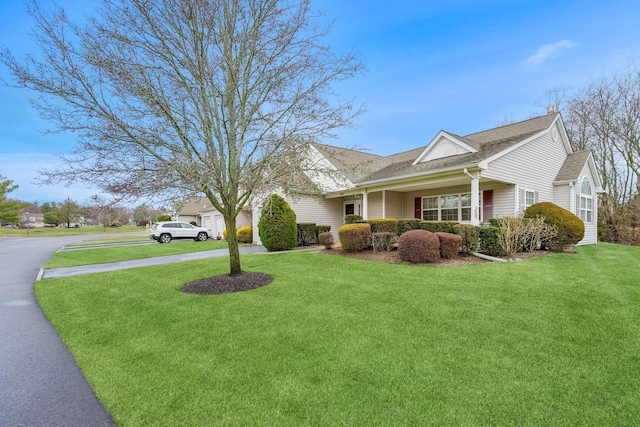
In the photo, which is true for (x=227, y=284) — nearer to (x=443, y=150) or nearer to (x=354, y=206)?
(x=443, y=150)

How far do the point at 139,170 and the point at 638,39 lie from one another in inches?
886

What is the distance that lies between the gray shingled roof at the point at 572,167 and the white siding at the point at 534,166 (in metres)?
0.21

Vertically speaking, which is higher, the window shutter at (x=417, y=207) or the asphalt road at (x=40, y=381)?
the window shutter at (x=417, y=207)

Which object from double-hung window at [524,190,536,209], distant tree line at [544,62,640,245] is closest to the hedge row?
double-hung window at [524,190,536,209]

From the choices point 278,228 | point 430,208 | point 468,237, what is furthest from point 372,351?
point 430,208

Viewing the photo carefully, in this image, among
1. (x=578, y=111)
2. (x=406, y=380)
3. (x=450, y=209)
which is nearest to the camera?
(x=406, y=380)

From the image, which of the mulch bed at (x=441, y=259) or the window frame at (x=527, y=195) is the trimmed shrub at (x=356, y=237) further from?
the window frame at (x=527, y=195)

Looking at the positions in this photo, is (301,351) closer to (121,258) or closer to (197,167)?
(197,167)

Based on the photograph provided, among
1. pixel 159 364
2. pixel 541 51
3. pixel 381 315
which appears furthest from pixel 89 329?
pixel 541 51

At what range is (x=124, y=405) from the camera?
2633mm

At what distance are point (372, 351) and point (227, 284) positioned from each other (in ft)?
14.2

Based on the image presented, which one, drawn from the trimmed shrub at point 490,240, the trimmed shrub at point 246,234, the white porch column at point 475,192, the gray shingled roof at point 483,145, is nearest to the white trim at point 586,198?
the gray shingled roof at point 483,145

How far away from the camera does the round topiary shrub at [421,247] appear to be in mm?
8258

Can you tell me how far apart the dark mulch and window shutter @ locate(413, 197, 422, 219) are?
34.6 ft
